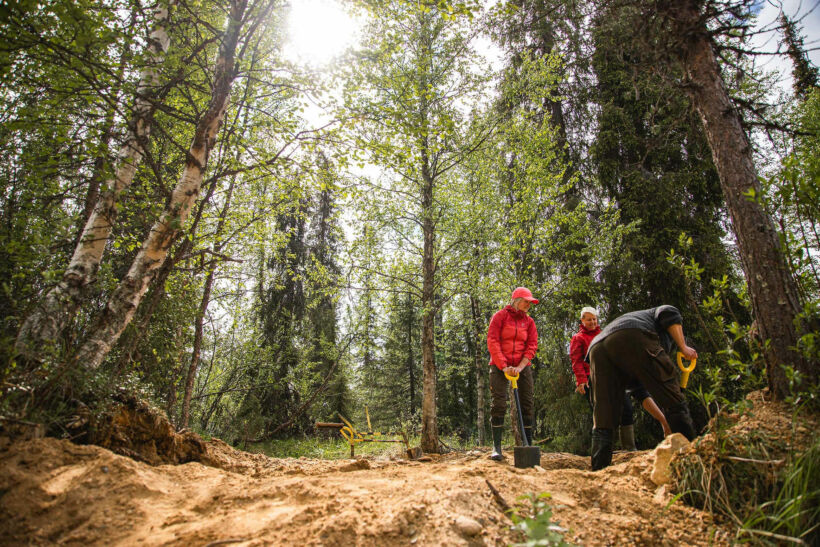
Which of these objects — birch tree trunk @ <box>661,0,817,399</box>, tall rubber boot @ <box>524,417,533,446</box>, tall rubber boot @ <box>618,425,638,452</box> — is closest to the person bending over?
birch tree trunk @ <box>661,0,817,399</box>

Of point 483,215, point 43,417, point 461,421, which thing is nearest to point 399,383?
point 461,421

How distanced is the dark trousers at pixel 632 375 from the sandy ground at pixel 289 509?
111 cm

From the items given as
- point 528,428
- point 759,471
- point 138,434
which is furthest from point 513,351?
point 138,434

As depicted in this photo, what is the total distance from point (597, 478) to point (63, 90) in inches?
223

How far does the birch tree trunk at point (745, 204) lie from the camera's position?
261cm

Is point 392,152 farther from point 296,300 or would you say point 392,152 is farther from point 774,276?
point 296,300

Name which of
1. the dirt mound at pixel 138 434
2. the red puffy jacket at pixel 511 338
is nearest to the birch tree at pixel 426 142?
the red puffy jacket at pixel 511 338

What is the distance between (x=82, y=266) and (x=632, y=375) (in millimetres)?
5592

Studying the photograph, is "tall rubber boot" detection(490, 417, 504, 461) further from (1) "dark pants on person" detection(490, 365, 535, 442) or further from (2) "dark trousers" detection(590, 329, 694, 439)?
(2) "dark trousers" detection(590, 329, 694, 439)

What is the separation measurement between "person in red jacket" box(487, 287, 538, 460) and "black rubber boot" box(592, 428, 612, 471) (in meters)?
1.26

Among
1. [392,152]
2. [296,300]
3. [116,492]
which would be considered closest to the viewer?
[116,492]

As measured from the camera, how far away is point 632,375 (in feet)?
11.6

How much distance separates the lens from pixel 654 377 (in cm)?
338

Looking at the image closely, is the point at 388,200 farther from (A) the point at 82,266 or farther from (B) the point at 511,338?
(A) the point at 82,266
